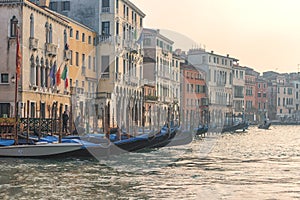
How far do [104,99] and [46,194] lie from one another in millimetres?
17715

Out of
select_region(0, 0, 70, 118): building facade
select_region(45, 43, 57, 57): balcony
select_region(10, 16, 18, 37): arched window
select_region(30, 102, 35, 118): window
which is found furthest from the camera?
select_region(45, 43, 57, 57): balcony

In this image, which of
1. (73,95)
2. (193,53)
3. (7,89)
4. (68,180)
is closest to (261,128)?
(193,53)

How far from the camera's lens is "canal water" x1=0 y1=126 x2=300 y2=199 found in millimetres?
9602

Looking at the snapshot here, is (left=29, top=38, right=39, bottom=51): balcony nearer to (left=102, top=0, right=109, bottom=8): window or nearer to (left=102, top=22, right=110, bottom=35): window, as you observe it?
(left=102, top=22, right=110, bottom=35): window

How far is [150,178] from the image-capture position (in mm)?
11500

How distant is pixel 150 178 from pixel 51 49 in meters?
11.8

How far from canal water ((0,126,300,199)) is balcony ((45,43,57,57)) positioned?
299 inches

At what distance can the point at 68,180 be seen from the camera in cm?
1100

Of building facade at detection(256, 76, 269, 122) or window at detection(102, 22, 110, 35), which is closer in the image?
window at detection(102, 22, 110, 35)

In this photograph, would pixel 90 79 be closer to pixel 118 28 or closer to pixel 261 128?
pixel 118 28

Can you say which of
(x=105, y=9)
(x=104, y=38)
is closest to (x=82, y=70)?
(x=104, y=38)

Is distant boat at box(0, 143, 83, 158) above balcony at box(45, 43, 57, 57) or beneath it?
beneath

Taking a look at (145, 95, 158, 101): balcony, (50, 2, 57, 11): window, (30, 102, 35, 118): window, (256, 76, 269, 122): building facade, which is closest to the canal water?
(30, 102, 35, 118): window

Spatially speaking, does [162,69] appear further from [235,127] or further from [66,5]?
[66,5]
